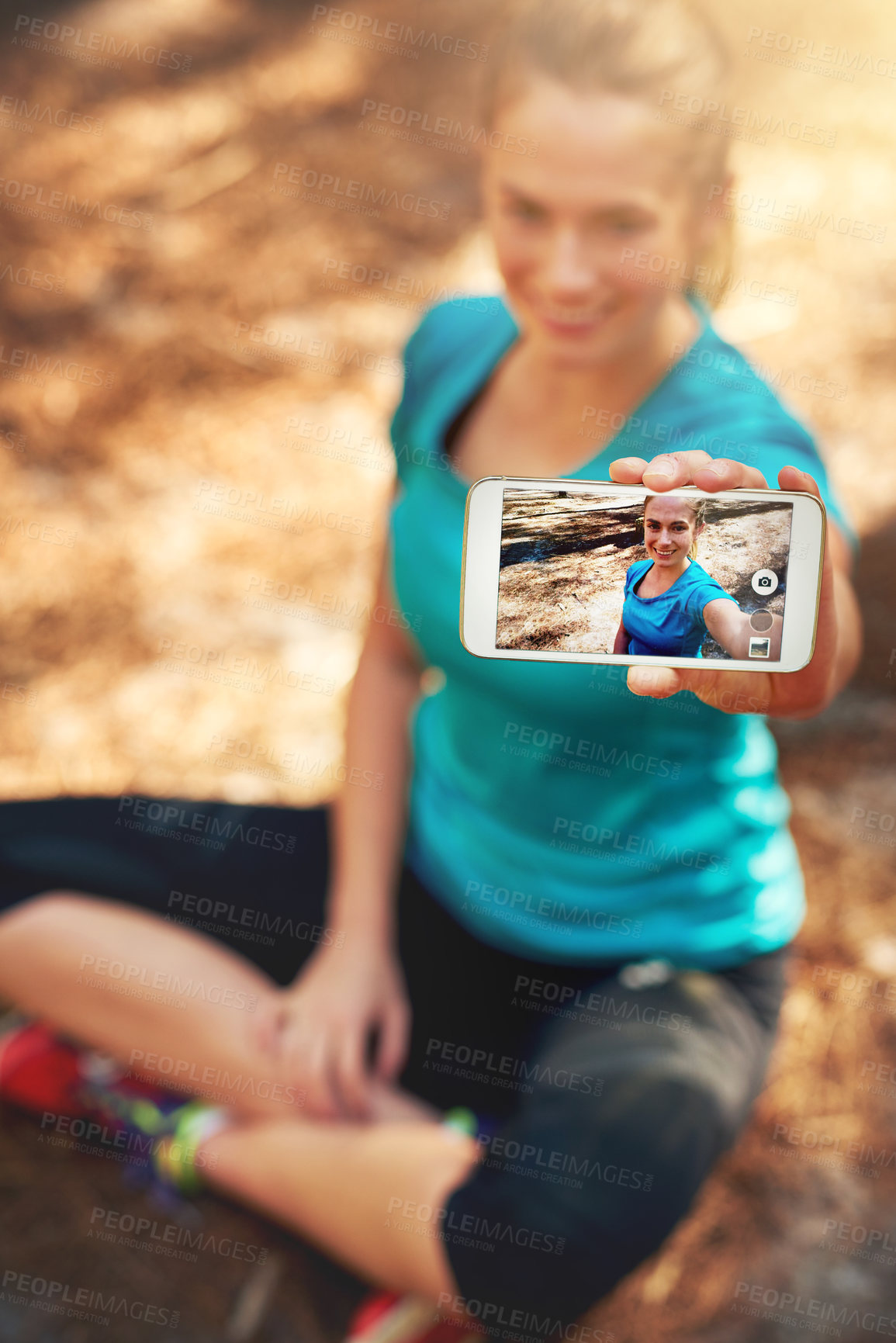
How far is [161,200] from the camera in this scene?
214cm

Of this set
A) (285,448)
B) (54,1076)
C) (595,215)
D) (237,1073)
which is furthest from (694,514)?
(285,448)

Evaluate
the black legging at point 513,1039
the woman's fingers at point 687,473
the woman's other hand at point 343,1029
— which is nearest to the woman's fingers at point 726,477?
the woman's fingers at point 687,473

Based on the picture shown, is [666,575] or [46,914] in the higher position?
[666,575]

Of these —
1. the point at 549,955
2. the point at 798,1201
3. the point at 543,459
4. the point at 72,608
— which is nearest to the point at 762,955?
the point at 549,955

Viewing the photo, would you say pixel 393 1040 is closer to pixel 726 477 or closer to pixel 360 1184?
pixel 360 1184

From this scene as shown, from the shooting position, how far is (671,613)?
425mm

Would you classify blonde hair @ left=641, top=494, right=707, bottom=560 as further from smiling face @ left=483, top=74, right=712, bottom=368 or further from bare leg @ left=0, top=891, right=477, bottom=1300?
bare leg @ left=0, top=891, right=477, bottom=1300


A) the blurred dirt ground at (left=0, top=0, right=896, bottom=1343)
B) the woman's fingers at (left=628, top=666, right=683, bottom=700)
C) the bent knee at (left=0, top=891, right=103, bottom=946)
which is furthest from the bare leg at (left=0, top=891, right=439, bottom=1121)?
the woman's fingers at (left=628, top=666, right=683, bottom=700)

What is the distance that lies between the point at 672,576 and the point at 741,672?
63 mm

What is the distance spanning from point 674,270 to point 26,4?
8.04 ft

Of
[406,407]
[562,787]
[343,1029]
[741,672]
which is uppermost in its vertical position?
[406,407]

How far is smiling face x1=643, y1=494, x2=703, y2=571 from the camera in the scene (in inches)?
16.7

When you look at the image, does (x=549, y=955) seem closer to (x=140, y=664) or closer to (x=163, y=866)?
(x=163, y=866)

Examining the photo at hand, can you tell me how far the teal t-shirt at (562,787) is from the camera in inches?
28.8
